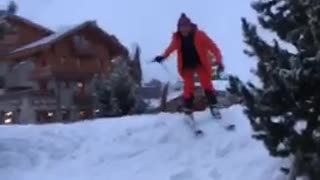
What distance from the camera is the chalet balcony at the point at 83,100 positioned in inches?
1855

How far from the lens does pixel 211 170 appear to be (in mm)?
11547

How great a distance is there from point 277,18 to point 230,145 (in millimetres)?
2735

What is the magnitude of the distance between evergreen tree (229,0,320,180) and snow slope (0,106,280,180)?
117cm

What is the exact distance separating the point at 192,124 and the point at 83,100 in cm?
3493

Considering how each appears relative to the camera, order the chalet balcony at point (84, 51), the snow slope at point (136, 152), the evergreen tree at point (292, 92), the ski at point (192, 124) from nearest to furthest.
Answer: the evergreen tree at point (292, 92) < the snow slope at point (136, 152) < the ski at point (192, 124) < the chalet balcony at point (84, 51)

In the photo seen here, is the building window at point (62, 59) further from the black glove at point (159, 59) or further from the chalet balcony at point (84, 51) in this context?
the black glove at point (159, 59)

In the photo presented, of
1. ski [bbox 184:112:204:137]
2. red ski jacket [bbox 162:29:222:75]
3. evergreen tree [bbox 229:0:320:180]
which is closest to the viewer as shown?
evergreen tree [bbox 229:0:320:180]

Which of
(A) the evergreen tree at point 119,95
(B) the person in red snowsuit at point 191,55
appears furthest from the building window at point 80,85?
(B) the person in red snowsuit at point 191,55

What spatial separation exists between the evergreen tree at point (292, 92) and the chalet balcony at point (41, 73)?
41.3m

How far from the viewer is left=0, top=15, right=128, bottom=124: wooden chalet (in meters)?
47.8

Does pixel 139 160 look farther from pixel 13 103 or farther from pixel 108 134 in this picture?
pixel 13 103

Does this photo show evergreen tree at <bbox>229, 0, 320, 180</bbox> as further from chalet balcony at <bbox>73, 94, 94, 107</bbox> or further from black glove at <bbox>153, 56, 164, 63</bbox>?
chalet balcony at <bbox>73, 94, 94, 107</bbox>

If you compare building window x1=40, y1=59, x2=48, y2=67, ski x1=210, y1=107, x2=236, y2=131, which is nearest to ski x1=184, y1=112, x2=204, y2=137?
ski x1=210, y1=107, x2=236, y2=131

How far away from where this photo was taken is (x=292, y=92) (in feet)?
31.2
